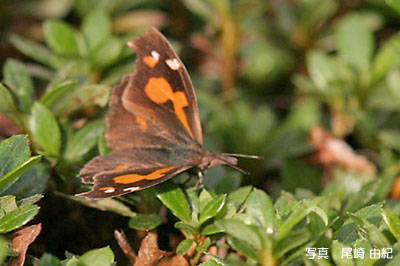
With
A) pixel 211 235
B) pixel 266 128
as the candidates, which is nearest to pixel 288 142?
pixel 266 128

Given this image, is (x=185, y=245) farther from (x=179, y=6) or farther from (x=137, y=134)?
(x=179, y=6)

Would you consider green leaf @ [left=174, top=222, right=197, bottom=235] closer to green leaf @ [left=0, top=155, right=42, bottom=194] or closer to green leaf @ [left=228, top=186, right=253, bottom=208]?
green leaf @ [left=228, top=186, right=253, bottom=208]

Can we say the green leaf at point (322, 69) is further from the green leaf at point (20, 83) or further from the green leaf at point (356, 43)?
the green leaf at point (20, 83)

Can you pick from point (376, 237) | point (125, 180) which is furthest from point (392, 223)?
point (125, 180)

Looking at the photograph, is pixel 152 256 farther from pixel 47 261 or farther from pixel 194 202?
pixel 47 261

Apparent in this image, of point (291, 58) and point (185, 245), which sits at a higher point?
point (291, 58)

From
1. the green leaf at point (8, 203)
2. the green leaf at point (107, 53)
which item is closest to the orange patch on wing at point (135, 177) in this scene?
the green leaf at point (8, 203)

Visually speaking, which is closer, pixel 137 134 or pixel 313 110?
pixel 137 134
